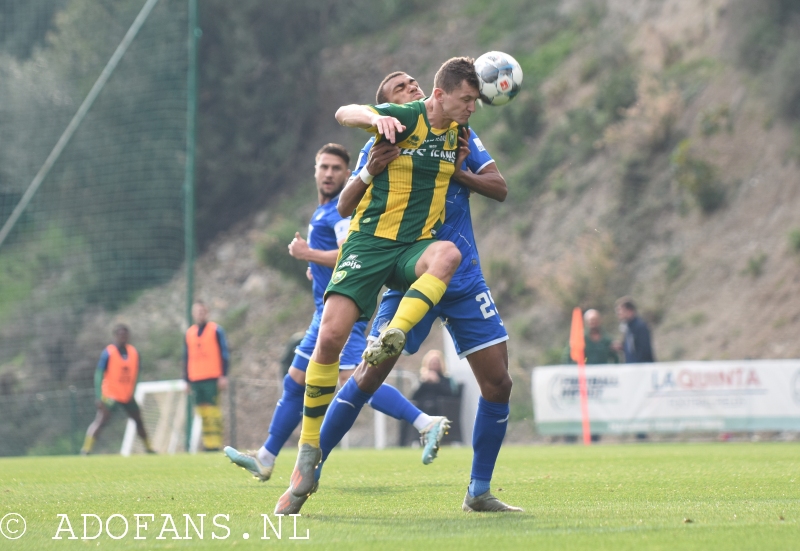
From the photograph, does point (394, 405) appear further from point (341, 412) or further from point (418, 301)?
point (418, 301)

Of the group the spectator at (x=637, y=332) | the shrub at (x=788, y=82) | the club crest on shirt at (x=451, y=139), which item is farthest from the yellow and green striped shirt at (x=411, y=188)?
the shrub at (x=788, y=82)

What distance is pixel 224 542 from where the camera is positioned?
4.28 m

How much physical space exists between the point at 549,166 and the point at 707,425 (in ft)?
44.8

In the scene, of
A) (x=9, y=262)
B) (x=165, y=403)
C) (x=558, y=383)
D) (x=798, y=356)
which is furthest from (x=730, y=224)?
(x=9, y=262)

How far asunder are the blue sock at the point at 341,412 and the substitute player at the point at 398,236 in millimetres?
349

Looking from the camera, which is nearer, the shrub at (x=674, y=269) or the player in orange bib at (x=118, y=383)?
the player in orange bib at (x=118, y=383)

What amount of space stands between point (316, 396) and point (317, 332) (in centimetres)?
256

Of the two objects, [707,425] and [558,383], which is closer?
[707,425]

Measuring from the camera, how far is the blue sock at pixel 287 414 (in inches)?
306

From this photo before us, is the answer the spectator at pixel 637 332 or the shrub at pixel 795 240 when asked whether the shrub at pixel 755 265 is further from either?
the spectator at pixel 637 332

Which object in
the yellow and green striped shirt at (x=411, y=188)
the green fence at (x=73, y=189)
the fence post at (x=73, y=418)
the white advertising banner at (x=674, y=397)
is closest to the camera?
the yellow and green striped shirt at (x=411, y=188)

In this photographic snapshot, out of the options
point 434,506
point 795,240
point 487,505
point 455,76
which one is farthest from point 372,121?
point 795,240

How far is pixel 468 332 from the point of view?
5.46 meters

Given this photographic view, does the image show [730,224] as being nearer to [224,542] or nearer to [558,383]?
[558,383]
